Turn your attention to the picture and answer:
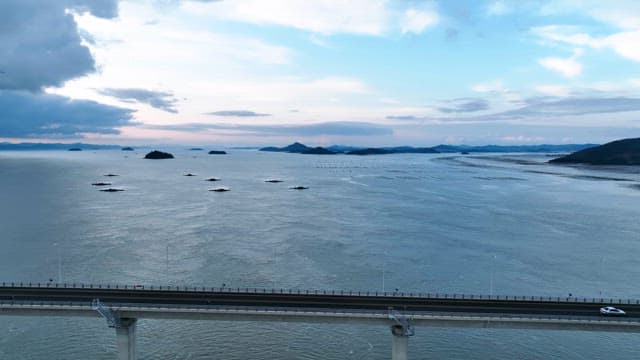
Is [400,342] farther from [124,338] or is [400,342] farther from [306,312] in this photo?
[124,338]

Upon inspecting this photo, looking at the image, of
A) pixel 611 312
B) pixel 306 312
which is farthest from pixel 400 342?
pixel 611 312

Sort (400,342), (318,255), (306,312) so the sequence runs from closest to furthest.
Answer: (400,342), (306,312), (318,255)

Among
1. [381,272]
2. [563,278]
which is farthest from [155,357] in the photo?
[563,278]

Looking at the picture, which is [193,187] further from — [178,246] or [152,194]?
[178,246]

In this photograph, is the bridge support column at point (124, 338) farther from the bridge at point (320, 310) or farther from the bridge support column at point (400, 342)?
the bridge support column at point (400, 342)

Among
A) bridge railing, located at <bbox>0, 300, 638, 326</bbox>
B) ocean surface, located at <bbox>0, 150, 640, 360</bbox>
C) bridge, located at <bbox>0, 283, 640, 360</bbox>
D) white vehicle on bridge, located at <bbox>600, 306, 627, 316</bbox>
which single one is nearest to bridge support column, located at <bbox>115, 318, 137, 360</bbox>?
bridge, located at <bbox>0, 283, 640, 360</bbox>

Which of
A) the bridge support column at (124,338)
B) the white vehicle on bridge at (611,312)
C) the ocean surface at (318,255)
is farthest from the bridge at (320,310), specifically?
the ocean surface at (318,255)
